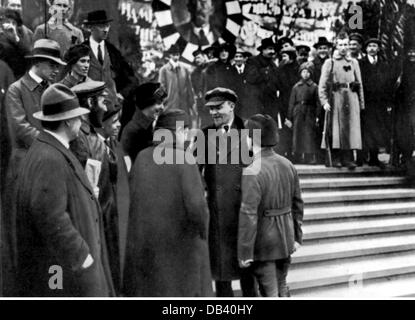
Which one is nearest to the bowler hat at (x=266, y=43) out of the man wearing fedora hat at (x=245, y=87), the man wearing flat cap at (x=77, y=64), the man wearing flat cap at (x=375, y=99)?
the man wearing fedora hat at (x=245, y=87)

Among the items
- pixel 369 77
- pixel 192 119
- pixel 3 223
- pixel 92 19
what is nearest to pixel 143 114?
pixel 192 119

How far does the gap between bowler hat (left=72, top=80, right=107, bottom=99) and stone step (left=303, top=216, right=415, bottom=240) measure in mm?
1715

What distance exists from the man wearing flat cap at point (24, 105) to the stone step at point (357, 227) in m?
1.99

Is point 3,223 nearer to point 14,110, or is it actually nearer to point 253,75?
point 14,110

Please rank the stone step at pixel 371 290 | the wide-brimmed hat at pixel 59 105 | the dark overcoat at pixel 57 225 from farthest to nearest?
the stone step at pixel 371 290 → the wide-brimmed hat at pixel 59 105 → the dark overcoat at pixel 57 225

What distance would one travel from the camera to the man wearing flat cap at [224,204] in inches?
156

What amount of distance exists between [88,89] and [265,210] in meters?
1.40

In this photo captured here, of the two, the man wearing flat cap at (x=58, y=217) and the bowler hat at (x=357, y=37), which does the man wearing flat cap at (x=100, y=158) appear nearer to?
the man wearing flat cap at (x=58, y=217)

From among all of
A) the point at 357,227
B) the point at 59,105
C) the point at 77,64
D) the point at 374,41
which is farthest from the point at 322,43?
the point at 59,105

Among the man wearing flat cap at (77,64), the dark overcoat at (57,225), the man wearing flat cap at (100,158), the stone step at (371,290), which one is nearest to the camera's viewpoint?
the dark overcoat at (57,225)

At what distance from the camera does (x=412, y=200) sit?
444cm

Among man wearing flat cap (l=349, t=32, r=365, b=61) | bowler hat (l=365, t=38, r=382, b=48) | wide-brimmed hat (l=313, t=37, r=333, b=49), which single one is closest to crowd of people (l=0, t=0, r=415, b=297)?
wide-brimmed hat (l=313, t=37, r=333, b=49)

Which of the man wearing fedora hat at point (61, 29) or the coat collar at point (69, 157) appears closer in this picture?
the coat collar at point (69, 157)

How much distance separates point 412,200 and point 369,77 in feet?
3.23
